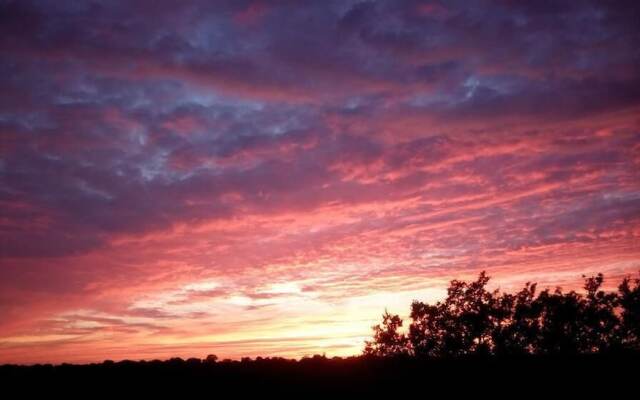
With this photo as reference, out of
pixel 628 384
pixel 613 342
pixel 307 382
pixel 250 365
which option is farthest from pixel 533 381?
pixel 613 342

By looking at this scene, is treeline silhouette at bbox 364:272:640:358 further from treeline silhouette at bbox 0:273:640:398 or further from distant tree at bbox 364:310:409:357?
treeline silhouette at bbox 0:273:640:398

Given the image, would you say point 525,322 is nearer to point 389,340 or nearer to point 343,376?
point 389,340

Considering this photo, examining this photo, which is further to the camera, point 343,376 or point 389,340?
point 389,340

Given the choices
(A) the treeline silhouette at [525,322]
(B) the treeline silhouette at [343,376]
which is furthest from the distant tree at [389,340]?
(B) the treeline silhouette at [343,376]

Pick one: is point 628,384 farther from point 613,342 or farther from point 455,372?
point 613,342

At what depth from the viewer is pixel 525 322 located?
4319 cm

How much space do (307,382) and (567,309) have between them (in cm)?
3795

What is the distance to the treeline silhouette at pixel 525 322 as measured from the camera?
41.4 meters

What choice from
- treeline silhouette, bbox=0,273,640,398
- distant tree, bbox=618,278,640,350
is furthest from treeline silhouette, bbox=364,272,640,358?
treeline silhouette, bbox=0,273,640,398

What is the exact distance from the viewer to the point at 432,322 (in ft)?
143

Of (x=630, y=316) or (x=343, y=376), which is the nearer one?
(x=343, y=376)

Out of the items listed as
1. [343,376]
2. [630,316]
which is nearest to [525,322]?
[630,316]

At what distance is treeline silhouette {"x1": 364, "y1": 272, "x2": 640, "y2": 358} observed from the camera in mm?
41438

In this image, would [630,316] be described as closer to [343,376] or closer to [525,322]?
[525,322]
